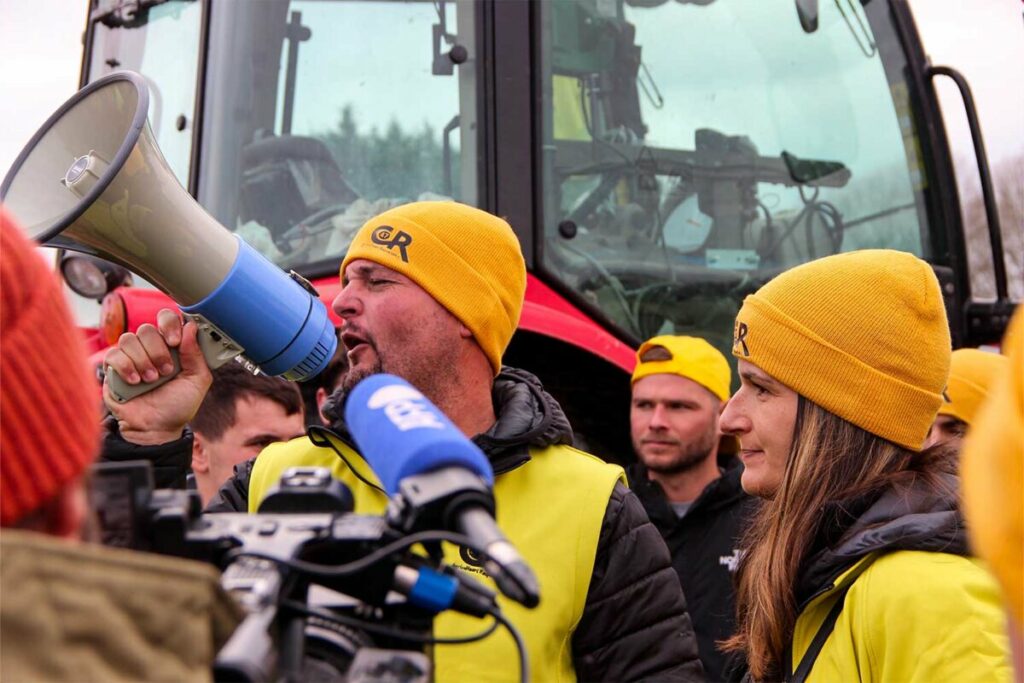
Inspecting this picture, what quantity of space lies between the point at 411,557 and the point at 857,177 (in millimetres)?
4367

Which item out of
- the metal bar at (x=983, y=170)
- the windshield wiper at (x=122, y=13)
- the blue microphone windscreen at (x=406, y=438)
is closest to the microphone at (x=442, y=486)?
the blue microphone windscreen at (x=406, y=438)

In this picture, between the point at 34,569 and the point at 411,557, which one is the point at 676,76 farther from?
the point at 34,569

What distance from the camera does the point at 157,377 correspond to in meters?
3.23

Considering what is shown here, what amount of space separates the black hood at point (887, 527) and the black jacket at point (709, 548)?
201cm

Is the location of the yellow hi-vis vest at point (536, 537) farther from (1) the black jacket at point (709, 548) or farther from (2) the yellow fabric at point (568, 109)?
(2) the yellow fabric at point (568, 109)

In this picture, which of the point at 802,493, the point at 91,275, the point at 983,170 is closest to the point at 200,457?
the point at 91,275

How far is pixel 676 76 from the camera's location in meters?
4.98

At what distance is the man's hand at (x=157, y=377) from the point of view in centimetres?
323

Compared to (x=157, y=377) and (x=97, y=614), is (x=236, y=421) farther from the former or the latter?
(x=97, y=614)

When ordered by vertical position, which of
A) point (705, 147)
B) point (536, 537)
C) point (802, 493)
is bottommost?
point (536, 537)

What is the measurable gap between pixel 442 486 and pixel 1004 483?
1.78ft

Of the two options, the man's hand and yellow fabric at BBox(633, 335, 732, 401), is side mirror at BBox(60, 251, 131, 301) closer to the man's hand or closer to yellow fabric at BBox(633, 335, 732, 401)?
the man's hand

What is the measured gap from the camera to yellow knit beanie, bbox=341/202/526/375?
9.67 ft

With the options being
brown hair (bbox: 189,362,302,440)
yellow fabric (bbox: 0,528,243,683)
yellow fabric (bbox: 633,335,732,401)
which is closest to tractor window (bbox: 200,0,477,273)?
brown hair (bbox: 189,362,302,440)
